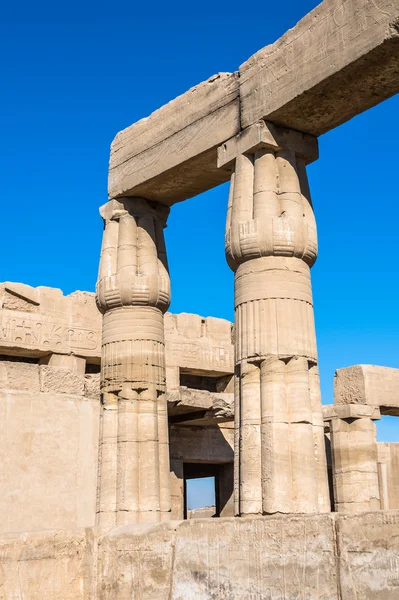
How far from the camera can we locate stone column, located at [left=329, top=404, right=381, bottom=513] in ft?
51.4

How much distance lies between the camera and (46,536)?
7047 millimetres

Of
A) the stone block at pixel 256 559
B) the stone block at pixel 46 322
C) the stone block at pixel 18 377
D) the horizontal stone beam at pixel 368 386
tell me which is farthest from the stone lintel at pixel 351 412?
the stone block at pixel 256 559

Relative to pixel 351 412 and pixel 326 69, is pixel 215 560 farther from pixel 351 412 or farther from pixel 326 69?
pixel 351 412

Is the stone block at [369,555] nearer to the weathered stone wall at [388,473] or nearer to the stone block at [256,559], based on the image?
the stone block at [256,559]

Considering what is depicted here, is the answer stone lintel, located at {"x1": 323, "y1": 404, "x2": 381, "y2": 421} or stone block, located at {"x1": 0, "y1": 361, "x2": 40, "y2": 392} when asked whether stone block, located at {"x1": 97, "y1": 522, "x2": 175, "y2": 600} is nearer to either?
stone block, located at {"x1": 0, "y1": 361, "x2": 40, "y2": 392}

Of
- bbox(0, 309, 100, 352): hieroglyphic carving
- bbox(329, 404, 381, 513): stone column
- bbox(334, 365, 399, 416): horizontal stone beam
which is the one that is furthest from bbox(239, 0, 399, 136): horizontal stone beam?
bbox(0, 309, 100, 352): hieroglyphic carving

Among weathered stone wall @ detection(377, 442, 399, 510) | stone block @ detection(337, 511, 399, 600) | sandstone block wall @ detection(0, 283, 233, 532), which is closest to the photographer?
stone block @ detection(337, 511, 399, 600)

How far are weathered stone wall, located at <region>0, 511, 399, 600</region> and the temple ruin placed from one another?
0.01 m

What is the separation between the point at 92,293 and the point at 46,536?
11.1m

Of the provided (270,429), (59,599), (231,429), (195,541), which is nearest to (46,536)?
(59,599)

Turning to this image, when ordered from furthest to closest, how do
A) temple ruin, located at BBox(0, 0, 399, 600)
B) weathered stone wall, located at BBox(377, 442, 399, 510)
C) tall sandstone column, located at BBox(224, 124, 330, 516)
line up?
weathered stone wall, located at BBox(377, 442, 399, 510) < tall sandstone column, located at BBox(224, 124, 330, 516) < temple ruin, located at BBox(0, 0, 399, 600)

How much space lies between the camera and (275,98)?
9242 millimetres

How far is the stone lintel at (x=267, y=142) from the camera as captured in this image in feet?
30.9

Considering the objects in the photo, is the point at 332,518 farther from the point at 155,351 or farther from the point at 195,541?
the point at 155,351
